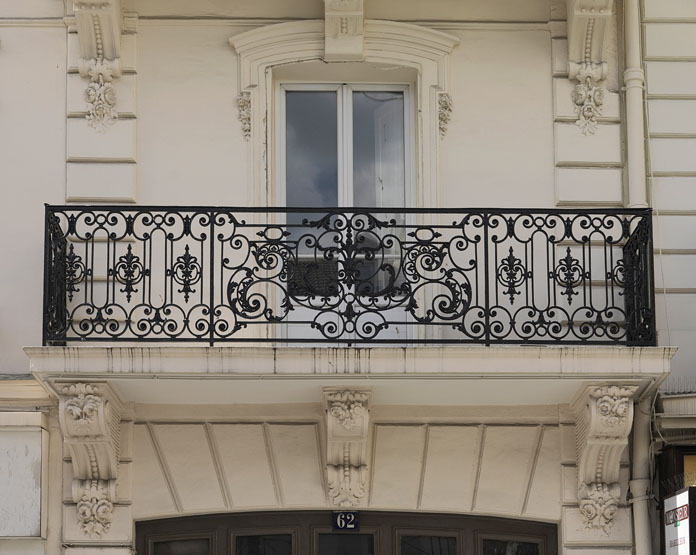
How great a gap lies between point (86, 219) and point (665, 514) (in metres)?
4.74

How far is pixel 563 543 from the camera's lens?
471 inches

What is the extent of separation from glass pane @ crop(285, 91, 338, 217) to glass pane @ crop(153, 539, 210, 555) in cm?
280

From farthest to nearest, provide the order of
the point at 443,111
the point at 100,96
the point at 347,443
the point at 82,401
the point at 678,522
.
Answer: the point at 443,111, the point at 100,96, the point at 347,443, the point at 82,401, the point at 678,522

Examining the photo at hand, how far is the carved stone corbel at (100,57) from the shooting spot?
1262 cm

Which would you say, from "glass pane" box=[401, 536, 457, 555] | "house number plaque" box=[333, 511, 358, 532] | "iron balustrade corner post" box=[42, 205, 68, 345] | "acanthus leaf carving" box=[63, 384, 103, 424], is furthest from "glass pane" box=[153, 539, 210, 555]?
"iron balustrade corner post" box=[42, 205, 68, 345]

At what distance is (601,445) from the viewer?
1175 cm

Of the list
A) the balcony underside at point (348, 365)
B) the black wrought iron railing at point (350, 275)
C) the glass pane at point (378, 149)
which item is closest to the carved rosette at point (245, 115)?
the black wrought iron railing at point (350, 275)

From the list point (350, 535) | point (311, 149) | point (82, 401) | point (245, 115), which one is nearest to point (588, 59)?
point (311, 149)

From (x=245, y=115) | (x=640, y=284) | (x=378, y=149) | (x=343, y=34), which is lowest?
(x=640, y=284)

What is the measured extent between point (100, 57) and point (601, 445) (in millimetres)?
4962

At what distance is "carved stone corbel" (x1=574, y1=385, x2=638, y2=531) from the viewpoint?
454 inches

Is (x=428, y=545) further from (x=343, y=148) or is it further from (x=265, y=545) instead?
(x=343, y=148)

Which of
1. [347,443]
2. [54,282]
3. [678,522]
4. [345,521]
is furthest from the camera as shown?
[345,521]

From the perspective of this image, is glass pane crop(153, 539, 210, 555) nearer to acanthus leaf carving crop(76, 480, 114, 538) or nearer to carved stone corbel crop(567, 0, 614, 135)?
acanthus leaf carving crop(76, 480, 114, 538)
